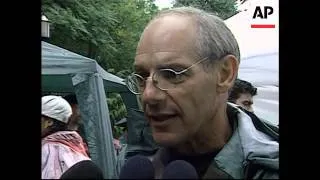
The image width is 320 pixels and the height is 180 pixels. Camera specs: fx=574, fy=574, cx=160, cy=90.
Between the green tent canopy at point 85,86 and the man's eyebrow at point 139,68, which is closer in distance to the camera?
the man's eyebrow at point 139,68

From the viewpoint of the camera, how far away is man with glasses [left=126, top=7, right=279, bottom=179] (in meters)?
0.98

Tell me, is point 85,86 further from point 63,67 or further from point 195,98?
point 195,98

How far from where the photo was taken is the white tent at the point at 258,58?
100 inches

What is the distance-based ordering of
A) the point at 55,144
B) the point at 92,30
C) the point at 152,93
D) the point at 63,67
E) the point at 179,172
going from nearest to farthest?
the point at 179,172
the point at 152,93
the point at 55,144
the point at 63,67
the point at 92,30

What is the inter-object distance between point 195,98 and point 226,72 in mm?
102

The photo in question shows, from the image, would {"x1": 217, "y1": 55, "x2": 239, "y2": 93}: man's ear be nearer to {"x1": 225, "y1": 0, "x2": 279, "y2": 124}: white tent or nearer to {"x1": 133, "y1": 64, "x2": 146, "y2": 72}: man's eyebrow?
{"x1": 133, "y1": 64, "x2": 146, "y2": 72}: man's eyebrow

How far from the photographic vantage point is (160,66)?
3.22 ft

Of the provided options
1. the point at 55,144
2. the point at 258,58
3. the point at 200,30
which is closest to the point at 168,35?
the point at 200,30

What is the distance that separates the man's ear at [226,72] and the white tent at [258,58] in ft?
4.39

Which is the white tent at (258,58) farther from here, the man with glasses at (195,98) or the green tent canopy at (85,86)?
the man with glasses at (195,98)

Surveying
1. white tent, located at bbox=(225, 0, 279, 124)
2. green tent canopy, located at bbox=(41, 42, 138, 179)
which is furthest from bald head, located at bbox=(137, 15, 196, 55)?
white tent, located at bbox=(225, 0, 279, 124)

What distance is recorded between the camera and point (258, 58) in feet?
8.95

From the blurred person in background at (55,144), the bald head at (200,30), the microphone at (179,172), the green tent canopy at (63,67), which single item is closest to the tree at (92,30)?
the green tent canopy at (63,67)

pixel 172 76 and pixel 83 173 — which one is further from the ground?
pixel 172 76
